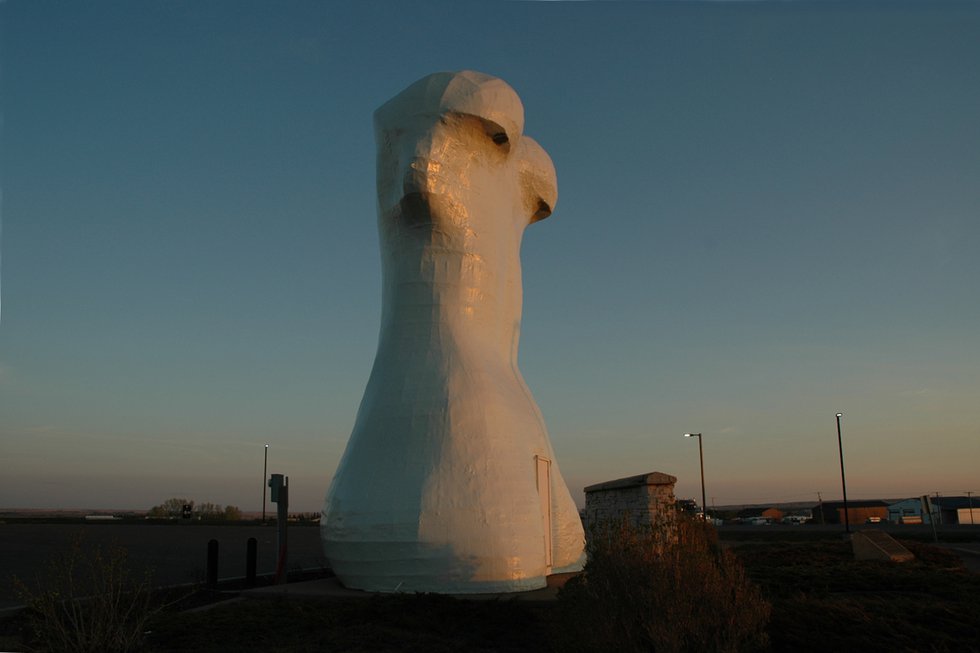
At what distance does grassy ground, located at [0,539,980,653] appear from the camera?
6883 millimetres

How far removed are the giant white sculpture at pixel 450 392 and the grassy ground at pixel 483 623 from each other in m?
1.07

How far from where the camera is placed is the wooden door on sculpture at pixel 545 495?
40.0 feet

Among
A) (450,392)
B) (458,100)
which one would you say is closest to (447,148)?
(458,100)

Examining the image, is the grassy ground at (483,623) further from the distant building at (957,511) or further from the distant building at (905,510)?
the distant building at (905,510)

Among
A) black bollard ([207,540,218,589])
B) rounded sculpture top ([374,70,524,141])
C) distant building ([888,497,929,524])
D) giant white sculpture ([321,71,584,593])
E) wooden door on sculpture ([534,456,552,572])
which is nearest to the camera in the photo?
giant white sculpture ([321,71,584,593])

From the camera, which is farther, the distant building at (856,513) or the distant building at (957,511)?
the distant building at (856,513)

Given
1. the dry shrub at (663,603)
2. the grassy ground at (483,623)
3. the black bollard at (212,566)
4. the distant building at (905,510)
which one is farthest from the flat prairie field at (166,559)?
the distant building at (905,510)

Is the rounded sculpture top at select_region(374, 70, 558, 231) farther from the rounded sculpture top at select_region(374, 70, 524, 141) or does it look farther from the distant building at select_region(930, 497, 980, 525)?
the distant building at select_region(930, 497, 980, 525)

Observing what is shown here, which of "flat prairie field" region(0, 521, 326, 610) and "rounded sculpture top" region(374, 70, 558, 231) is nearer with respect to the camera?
"rounded sculpture top" region(374, 70, 558, 231)

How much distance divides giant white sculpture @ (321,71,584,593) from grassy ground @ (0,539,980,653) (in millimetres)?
1068

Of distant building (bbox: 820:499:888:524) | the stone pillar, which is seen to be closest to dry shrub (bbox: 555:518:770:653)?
the stone pillar

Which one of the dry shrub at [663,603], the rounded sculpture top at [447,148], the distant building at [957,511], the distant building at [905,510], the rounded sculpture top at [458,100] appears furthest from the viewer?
the distant building at [905,510]

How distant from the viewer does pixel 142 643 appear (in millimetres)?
7379

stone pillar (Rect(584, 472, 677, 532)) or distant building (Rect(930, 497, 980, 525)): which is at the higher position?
stone pillar (Rect(584, 472, 677, 532))
